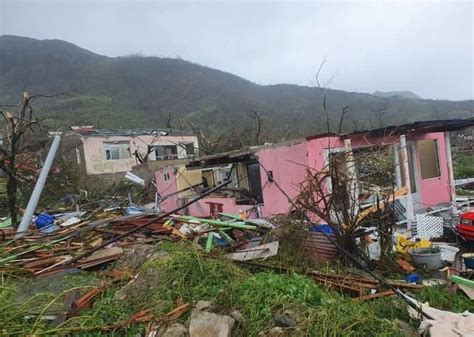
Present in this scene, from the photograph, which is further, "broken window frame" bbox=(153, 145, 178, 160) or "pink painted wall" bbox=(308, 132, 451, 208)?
"broken window frame" bbox=(153, 145, 178, 160)

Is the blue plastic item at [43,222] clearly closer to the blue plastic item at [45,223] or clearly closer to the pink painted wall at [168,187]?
the blue plastic item at [45,223]

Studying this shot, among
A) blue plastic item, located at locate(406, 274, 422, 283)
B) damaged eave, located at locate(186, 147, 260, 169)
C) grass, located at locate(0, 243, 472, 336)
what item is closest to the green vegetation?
damaged eave, located at locate(186, 147, 260, 169)

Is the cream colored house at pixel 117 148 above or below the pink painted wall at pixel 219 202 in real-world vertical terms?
above

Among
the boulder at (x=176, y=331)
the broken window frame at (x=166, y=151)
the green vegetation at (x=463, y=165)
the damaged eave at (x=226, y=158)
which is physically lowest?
the green vegetation at (x=463, y=165)

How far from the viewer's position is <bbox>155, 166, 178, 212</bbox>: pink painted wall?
53.9 ft

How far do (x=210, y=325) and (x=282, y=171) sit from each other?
6.39m

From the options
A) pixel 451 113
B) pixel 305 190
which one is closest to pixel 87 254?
pixel 305 190

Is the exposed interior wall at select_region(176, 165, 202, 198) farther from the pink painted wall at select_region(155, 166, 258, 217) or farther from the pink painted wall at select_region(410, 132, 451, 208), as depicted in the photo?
the pink painted wall at select_region(410, 132, 451, 208)

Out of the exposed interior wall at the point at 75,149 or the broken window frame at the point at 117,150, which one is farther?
the broken window frame at the point at 117,150

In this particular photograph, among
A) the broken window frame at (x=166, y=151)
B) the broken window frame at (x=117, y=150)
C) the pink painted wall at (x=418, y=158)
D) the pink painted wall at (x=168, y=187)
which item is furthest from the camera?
the broken window frame at (x=166, y=151)

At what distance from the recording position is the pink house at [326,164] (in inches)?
348

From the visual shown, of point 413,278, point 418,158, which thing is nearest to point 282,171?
point 418,158

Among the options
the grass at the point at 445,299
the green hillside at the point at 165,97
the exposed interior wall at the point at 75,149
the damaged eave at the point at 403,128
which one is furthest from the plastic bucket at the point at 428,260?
Answer: the exposed interior wall at the point at 75,149

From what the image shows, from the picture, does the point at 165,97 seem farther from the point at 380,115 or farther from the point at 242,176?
the point at 242,176
